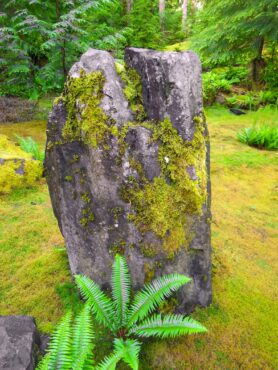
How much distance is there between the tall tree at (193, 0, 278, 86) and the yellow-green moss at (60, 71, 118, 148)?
32.3ft

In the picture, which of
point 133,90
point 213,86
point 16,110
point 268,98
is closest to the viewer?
point 133,90

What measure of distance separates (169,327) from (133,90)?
1979 millimetres

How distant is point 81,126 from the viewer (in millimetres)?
2533

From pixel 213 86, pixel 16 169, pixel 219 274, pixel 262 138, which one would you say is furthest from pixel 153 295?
pixel 213 86

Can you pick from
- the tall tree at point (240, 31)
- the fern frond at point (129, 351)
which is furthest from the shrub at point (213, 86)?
the fern frond at point (129, 351)

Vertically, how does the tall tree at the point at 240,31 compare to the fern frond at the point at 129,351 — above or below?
above

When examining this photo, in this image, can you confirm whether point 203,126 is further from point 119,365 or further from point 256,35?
point 256,35

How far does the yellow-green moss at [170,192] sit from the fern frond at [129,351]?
0.77 m

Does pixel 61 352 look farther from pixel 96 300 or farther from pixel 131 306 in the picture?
pixel 131 306

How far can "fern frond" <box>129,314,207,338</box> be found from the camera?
216cm

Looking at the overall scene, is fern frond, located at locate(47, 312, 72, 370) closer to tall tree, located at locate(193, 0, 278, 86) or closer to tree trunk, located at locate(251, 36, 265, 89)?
tall tree, located at locate(193, 0, 278, 86)

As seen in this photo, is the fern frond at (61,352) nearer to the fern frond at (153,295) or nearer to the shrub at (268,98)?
the fern frond at (153,295)

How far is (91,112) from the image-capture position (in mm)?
2510

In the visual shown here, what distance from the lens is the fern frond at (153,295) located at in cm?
234
